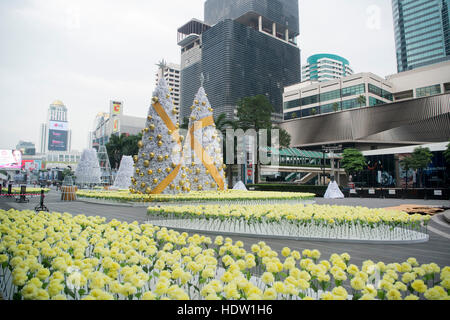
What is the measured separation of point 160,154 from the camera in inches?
741

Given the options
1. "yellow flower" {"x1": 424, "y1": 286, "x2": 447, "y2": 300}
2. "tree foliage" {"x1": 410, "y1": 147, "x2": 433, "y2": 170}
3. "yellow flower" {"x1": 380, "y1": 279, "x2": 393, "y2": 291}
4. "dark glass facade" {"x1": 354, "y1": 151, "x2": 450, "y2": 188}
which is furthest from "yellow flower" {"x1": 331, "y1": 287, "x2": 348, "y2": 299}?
"dark glass facade" {"x1": 354, "y1": 151, "x2": 450, "y2": 188}

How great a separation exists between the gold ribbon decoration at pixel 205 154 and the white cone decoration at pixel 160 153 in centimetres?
268

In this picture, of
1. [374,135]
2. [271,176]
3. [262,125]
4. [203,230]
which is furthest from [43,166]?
[203,230]

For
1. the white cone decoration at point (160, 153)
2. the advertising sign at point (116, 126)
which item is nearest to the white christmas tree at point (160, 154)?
the white cone decoration at point (160, 153)

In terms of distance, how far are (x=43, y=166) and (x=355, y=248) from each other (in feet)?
428

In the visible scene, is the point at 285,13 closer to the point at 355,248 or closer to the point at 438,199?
the point at 438,199

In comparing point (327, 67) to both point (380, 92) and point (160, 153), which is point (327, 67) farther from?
point (160, 153)

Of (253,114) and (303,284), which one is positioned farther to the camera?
(253,114)

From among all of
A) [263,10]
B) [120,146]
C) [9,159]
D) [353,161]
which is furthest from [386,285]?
[263,10]

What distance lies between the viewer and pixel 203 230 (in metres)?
9.45

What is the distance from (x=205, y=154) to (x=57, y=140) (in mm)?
121962

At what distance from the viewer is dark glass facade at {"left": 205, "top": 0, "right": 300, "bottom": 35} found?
150 m

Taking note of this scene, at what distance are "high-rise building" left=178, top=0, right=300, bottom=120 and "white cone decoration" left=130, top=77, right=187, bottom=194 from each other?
96.3 meters

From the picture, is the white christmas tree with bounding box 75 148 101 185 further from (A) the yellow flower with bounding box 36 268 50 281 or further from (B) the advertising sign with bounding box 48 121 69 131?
(B) the advertising sign with bounding box 48 121 69 131
